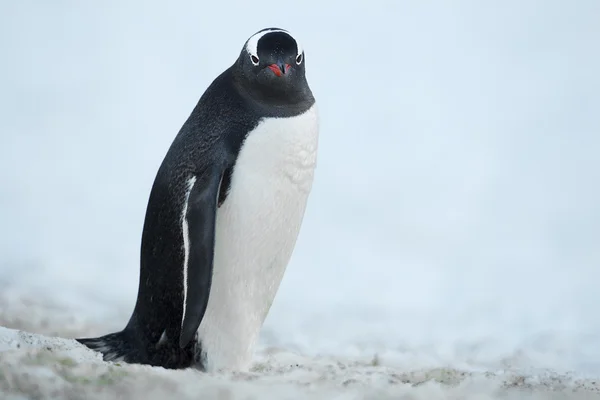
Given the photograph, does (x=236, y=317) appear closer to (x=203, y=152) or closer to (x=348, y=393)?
(x=203, y=152)

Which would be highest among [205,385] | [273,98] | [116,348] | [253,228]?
[273,98]

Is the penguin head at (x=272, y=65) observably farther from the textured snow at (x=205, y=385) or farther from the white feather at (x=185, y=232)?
the textured snow at (x=205, y=385)

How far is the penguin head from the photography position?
3070 millimetres

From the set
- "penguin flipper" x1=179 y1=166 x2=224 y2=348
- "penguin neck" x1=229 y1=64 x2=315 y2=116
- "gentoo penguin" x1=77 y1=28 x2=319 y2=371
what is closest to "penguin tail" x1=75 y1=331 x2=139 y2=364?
"gentoo penguin" x1=77 y1=28 x2=319 y2=371

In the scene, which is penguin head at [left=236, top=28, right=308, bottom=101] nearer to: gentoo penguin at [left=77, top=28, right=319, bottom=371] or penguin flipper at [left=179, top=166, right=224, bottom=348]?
gentoo penguin at [left=77, top=28, right=319, bottom=371]

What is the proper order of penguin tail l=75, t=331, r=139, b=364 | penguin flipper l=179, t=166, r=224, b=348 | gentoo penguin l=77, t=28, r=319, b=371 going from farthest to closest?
1. penguin tail l=75, t=331, r=139, b=364
2. gentoo penguin l=77, t=28, r=319, b=371
3. penguin flipper l=179, t=166, r=224, b=348

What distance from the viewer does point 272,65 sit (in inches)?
120

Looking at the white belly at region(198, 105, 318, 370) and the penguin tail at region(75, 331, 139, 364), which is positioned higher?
the white belly at region(198, 105, 318, 370)

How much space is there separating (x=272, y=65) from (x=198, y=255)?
628mm

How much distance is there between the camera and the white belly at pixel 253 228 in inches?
120

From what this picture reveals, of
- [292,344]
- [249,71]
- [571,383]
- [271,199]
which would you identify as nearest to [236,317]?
[271,199]

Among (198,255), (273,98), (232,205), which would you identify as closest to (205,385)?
(198,255)

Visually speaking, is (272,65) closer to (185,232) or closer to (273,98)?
(273,98)

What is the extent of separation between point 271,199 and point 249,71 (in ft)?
1.31
